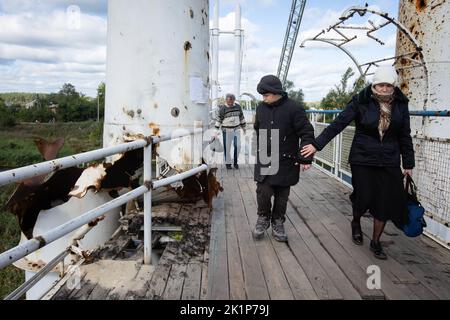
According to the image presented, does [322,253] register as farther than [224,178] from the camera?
No

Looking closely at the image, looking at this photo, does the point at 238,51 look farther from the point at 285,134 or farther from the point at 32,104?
the point at 32,104

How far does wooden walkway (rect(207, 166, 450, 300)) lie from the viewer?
9.11ft

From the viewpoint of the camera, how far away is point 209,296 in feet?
8.83

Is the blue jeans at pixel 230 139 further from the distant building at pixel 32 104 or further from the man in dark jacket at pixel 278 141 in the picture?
the distant building at pixel 32 104

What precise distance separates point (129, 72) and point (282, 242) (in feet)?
8.83

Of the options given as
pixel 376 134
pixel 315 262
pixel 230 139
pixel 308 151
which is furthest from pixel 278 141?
pixel 230 139

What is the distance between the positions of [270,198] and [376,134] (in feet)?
4.05

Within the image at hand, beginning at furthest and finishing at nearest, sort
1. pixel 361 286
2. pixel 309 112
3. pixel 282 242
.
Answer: pixel 309 112 → pixel 282 242 → pixel 361 286

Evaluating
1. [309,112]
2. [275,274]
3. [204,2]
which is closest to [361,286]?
[275,274]

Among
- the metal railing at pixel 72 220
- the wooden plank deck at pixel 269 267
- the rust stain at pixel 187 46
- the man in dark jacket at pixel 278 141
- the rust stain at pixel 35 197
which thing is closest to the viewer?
the metal railing at pixel 72 220

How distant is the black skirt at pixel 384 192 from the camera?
10.7 feet

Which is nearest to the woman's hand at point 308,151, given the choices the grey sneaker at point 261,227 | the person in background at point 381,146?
the person in background at point 381,146
